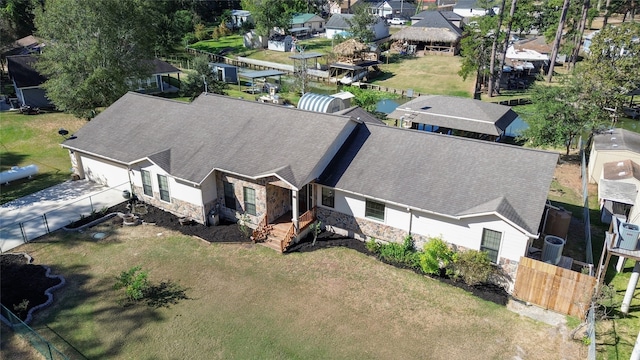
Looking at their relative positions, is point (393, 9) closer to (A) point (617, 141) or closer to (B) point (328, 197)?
(A) point (617, 141)

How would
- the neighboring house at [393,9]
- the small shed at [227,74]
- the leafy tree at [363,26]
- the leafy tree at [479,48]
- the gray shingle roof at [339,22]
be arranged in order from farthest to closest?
the neighboring house at [393,9] → the gray shingle roof at [339,22] → the leafy tree at [363,26] → the small shed at [227,74] → the leafy tree at [479,48]

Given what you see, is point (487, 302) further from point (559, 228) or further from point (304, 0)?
point (304, 0)

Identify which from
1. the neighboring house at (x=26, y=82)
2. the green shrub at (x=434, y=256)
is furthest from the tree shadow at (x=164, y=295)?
the neighboring house at (x=26, y=82)

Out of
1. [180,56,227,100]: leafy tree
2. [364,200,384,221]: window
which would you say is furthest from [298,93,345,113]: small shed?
[180,56,227,100]: leafy tree

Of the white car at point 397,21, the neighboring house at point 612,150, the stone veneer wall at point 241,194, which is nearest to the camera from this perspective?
the stone veneer wall at point 241,194

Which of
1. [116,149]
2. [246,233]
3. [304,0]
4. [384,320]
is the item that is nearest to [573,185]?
[384,320]

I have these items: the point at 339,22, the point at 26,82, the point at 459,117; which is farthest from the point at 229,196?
the point at 339,22

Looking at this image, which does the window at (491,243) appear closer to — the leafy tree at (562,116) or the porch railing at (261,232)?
the porch railing at (261,232)
